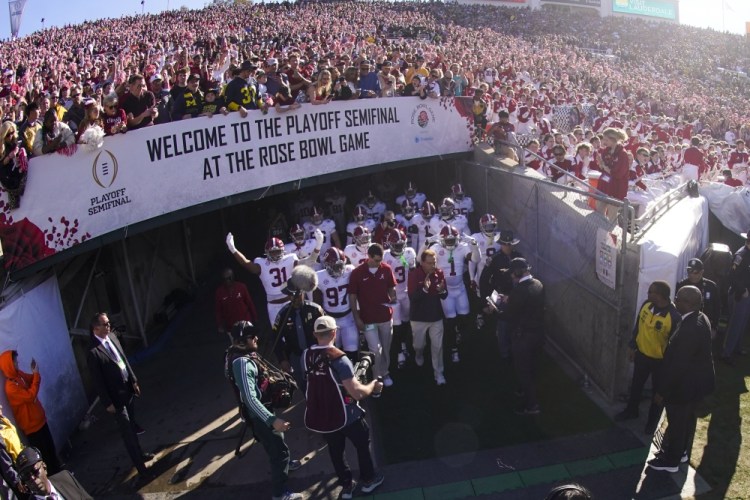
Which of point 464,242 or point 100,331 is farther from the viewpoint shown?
point 464,242

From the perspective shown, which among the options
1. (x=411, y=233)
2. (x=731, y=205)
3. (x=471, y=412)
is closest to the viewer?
(x=471, y=412)

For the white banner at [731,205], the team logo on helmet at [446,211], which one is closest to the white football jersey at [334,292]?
the team logo on helmet at [446,211]

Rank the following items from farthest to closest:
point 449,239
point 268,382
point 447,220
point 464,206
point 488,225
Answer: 1. point 464,206
2. point 447,220
3. point 488,225
4. point 449,239
5. point 268,382

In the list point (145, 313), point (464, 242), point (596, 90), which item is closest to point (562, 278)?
point (464, 242)

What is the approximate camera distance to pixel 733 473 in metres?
5.74

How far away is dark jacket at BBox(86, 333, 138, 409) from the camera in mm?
6047

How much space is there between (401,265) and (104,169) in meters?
4.11

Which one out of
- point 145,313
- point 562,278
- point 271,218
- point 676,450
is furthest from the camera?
point 271,218

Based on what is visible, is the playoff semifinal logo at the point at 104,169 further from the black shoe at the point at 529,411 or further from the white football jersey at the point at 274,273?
the black shoe at the point at 529,411

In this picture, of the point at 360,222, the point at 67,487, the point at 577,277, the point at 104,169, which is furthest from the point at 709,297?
the point at 104,169

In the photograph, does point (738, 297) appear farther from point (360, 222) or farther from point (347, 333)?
point (360, 222)

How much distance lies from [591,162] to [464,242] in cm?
421

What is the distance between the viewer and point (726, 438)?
630 cm

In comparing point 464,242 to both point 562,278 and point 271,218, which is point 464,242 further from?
point 271,218
